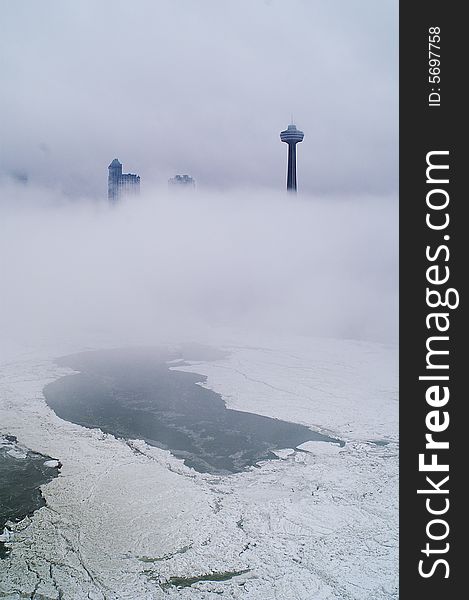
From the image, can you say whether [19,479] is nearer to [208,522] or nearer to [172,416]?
[208,522]

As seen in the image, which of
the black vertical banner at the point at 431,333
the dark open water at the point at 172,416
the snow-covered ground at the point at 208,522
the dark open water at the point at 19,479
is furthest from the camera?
the dark open water at the point at 172,416

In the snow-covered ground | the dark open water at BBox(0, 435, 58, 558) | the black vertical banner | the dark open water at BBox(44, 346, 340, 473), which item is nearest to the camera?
the black vertical banner

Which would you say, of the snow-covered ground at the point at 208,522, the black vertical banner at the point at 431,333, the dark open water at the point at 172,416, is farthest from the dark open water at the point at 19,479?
the black vertical banner at the point at 431,333

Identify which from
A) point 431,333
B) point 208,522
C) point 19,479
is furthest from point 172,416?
point 431,333

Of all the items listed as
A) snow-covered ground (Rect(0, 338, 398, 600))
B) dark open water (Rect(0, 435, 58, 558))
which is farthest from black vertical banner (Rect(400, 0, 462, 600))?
dark open water (Rect(0, 435, 58, 558))

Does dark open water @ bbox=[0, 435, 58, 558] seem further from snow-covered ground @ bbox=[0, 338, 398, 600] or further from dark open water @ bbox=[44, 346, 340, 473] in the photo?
dark open water @ bbox=[44, 346, 340, 473]

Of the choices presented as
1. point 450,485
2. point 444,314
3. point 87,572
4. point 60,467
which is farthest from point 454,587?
point 60,467

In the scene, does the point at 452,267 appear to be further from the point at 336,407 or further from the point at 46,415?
the point at 46,415

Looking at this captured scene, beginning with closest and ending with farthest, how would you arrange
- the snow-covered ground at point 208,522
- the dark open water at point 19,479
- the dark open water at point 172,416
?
1. the snow-covered ground at point 208,522
2. the dark open water at point 19,479
3. the dark open water at point 172,416

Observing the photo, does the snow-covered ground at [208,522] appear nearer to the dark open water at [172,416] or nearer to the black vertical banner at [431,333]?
the dark open water at [172,416]
